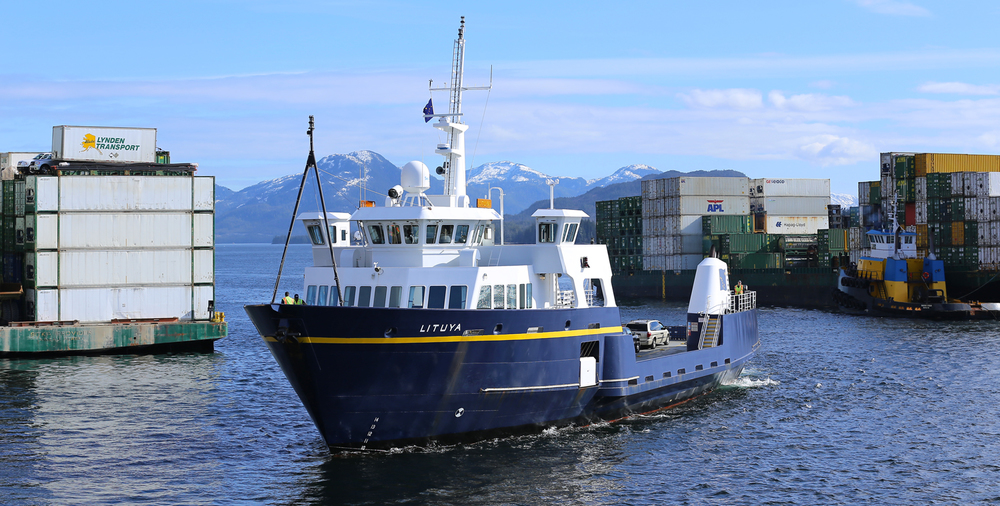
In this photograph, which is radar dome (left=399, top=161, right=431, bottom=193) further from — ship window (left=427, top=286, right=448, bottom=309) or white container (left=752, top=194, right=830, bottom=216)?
white container (left=752, top=194, right=830, bottom=216)

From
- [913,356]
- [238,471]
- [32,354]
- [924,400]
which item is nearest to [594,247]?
[238,471]

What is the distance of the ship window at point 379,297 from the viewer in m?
24.7

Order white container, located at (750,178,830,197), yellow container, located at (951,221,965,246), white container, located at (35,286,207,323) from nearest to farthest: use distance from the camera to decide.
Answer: white container, located at (35,286,207,323) < yellow container, located at (951,221,965,246) < white container, located at (750,178,830,197)

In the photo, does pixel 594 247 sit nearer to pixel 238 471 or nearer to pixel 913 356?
pixel 238 471

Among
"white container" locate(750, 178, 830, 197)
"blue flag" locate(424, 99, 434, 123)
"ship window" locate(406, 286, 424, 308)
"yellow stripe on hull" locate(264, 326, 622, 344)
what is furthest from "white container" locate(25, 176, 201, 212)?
"white container" locate(750, 178, 830, 197)

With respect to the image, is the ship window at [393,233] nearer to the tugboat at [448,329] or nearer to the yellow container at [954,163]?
the tugboat at [448,329]

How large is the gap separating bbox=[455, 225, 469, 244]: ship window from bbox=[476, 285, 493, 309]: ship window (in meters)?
2.06

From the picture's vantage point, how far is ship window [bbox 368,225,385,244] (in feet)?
85.9

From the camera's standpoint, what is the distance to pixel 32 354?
157ft

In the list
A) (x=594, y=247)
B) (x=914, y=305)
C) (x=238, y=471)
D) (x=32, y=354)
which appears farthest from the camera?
(x=914, y=305)

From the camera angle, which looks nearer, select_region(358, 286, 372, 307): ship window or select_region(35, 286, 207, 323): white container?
select_region(358, 286, 372, 307): ship window

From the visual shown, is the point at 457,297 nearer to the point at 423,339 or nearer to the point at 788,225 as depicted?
the point at 423,339

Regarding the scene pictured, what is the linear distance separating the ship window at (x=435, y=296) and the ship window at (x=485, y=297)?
3.33 ft

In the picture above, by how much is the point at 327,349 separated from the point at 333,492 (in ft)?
11.8
